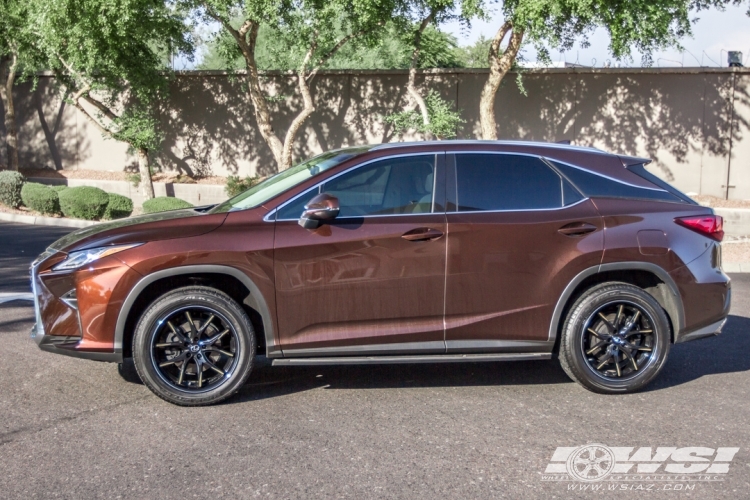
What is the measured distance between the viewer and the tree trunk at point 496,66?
17.4 meters

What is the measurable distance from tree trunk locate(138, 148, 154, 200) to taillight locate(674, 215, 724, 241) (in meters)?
16.0

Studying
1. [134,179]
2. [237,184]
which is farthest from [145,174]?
[237,184]

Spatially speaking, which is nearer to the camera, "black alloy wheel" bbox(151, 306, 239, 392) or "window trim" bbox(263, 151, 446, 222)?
"black alloy wheel" bbox(151, 306, 239, 392)

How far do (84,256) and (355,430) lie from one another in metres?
2.18

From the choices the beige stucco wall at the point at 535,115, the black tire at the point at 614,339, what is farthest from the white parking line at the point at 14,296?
the beige stucco wall at the point at 535,115

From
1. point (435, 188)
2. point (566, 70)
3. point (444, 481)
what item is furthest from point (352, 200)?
point (566, 70)

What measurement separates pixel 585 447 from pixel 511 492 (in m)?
0.87

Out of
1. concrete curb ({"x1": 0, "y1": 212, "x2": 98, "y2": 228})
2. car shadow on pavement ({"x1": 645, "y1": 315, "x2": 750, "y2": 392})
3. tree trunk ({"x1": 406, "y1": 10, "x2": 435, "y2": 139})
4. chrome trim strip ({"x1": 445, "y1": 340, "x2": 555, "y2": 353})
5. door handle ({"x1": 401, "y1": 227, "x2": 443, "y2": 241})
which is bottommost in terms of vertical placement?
→ car shadow on pavement ({"x1": 645, "y1": 315, "x2": 750, "y2": 392})

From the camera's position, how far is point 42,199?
1792 centimetres

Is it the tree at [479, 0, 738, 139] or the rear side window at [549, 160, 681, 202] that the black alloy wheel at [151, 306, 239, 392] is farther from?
the tree at [479, 0, 738, 139]

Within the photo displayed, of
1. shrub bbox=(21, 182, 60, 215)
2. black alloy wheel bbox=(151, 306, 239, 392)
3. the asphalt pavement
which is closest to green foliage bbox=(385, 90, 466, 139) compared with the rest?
shrub bbox=(21, 182, 60, 215)

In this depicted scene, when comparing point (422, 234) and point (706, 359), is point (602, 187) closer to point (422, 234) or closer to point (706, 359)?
point (422, 234)

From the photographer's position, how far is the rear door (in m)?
6.04

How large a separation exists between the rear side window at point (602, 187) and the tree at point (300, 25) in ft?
32.6
